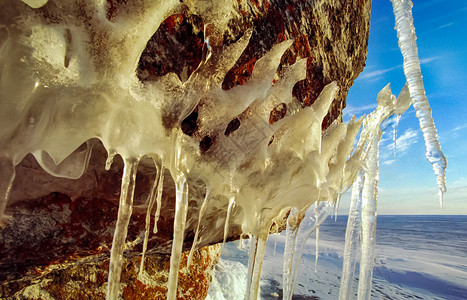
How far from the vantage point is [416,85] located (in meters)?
2.27

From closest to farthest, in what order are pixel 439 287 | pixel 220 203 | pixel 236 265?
pixel 220 203 → pixel 236 265 → pixel 439 287

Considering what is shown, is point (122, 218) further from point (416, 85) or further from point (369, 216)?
point (416, 85)

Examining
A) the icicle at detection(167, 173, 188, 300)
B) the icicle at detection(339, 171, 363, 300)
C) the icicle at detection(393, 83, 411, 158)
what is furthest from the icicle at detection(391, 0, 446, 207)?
the icicle at detection(167, 173, 188, 300)

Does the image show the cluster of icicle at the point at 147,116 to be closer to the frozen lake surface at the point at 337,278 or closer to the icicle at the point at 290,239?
the icicle at the point at 290,239

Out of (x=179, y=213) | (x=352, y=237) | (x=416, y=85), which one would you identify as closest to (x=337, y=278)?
(x=352, y=237)

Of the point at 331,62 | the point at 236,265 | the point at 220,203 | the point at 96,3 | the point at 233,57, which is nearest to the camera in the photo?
the point at 96,3

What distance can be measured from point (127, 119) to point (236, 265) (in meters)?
7.36

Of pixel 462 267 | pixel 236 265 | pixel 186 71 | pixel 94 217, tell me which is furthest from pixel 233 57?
pixel 462 267

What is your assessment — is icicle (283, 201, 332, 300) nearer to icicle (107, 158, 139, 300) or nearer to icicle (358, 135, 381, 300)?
icicle (358, 135, 381, 300)

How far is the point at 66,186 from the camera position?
3.59 feet

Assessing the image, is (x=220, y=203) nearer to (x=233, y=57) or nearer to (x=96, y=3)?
(x=233, y=57)

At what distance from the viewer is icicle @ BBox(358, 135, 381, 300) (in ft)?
8.29

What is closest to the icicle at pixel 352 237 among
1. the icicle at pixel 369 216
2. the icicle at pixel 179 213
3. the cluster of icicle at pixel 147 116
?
the icicle at pixel 369 216

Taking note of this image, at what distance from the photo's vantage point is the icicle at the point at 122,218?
96cm
